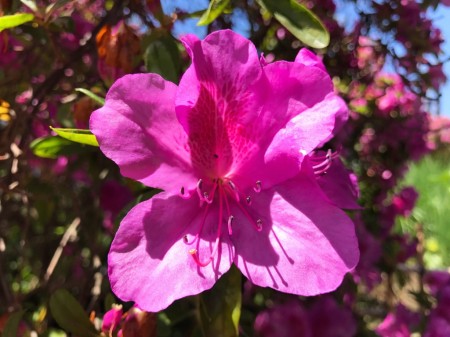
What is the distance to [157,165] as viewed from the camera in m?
0.63

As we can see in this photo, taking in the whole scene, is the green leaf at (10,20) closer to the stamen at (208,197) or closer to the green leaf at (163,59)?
the green leaf at (163,59)

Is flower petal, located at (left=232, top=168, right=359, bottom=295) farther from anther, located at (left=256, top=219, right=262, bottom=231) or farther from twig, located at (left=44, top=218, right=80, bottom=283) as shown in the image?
twig, located at (left=44, top=218, right=80, bottom=283)

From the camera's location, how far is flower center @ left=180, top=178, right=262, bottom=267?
2.02ft

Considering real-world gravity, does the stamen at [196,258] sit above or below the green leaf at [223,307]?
above

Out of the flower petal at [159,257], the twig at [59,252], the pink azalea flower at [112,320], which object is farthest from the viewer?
the twig at [59,252]

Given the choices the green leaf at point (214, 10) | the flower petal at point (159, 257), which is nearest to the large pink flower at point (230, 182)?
the flower petal at point (159, 257)

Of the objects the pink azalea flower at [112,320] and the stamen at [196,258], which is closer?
the stamen at [196,258]

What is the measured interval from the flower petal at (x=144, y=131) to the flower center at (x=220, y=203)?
0.10ft

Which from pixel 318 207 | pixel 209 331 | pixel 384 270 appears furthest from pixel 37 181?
pixel 384 270

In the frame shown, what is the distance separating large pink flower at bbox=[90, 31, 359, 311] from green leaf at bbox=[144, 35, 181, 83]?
0.14m

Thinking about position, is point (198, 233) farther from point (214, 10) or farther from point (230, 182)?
point (214, 10)

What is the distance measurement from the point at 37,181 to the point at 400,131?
1.05m

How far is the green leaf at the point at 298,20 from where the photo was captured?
702mm

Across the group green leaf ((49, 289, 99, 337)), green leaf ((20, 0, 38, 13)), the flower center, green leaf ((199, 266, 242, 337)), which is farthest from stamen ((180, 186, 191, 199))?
green leaf ((20, 0, 38, 13))
